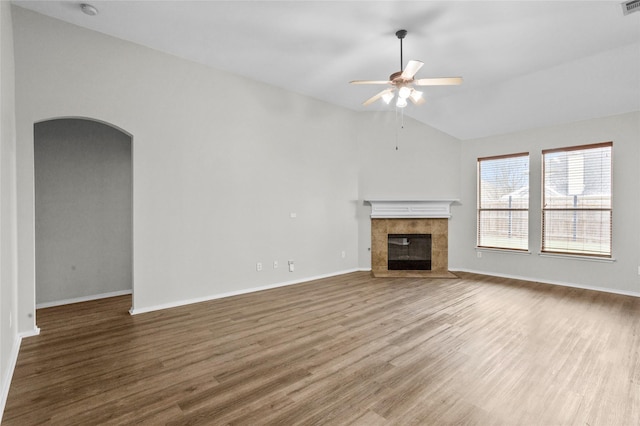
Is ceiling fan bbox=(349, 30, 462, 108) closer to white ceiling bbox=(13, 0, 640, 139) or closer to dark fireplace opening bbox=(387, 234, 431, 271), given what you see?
white ceiling bbox=(13, 0, 640, 139)

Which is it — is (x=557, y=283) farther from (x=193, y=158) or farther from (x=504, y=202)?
(x=193, y=158)

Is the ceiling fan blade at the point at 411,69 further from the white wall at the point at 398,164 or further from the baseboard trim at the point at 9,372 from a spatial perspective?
the baseboard trim at the point at 9,372

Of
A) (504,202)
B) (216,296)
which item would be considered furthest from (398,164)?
(216,296)

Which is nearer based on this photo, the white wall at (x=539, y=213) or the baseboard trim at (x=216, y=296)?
the baseboard trim at (x=216, y=296)

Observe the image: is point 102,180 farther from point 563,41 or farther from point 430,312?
point 563,41

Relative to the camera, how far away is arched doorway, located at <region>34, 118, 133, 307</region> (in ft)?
13.6

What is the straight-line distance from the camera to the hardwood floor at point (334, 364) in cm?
196

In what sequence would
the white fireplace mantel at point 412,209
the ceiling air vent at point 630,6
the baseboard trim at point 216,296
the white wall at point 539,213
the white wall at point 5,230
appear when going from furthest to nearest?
the white fireplace mantel at point 412,209
the white wall at point 539,213
the baseboard trim at point 216,296
the ceiling air vent at point 630,6
the white wall at point 5,230

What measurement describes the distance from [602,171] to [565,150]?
63 cm

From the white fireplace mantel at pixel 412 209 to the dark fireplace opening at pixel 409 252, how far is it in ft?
1.41

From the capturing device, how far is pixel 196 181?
430cm

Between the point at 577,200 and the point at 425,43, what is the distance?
12.7ft

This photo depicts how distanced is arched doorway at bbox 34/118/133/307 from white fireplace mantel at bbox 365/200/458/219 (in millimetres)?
4504

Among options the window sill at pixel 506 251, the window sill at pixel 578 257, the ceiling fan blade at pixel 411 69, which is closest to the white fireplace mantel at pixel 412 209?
the window sill at pixel 506 251
